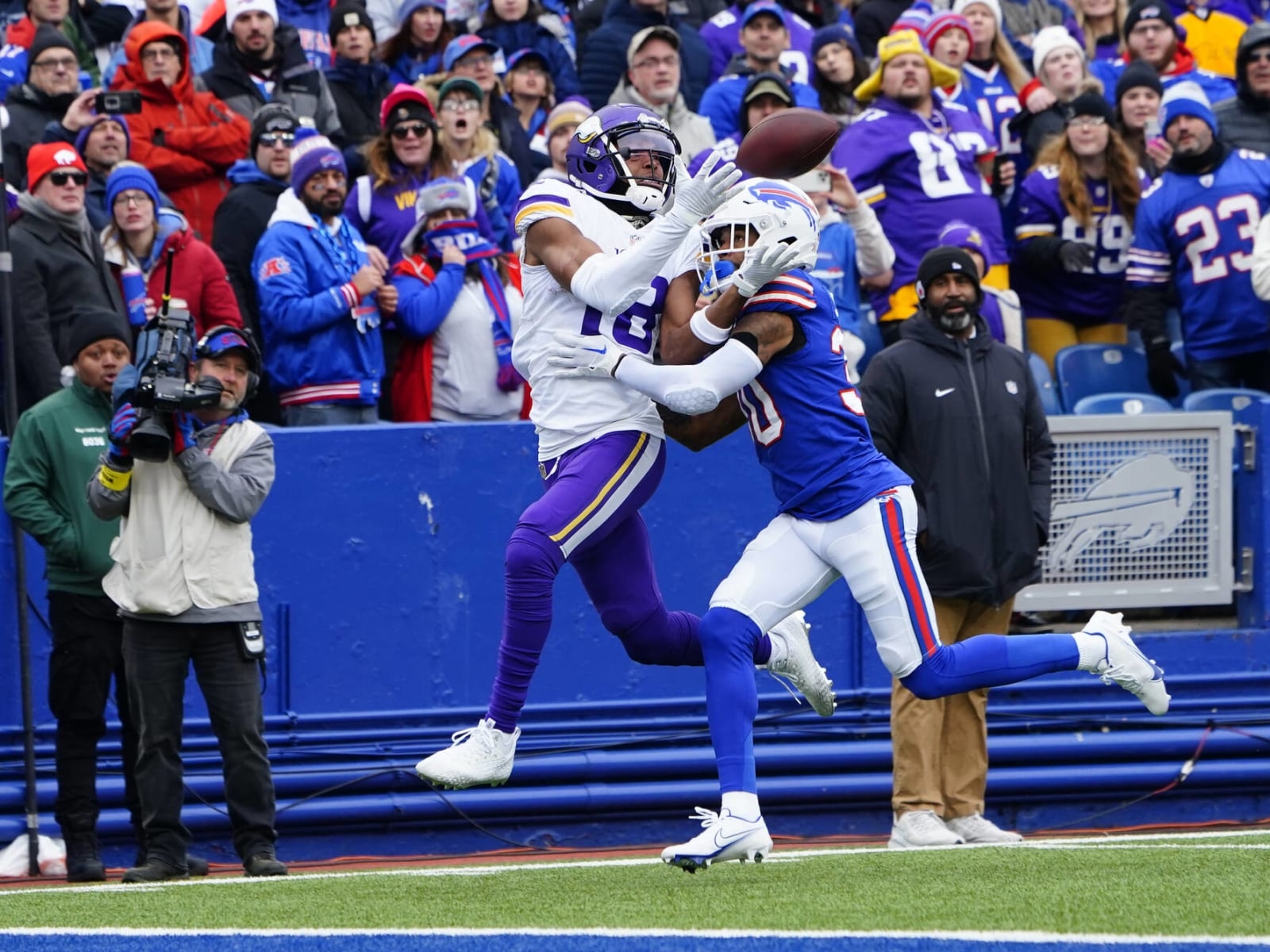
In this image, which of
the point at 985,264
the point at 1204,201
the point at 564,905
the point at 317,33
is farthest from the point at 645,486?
the point at 317,33

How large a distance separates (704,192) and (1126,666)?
71.7 inches

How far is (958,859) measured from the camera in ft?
19.3

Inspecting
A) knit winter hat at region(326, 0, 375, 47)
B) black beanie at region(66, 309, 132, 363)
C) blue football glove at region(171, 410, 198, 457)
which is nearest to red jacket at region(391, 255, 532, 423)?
black beanie at region(66, 309, 132, 363)

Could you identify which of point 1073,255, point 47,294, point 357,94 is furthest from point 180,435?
point 1073,255

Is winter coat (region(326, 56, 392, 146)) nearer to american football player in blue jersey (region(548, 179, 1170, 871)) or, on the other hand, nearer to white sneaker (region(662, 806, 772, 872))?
american football player in blue jersey (region(548, 179, 1170, 871))

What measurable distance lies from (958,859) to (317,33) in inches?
246

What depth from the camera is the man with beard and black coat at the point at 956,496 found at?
7.42m

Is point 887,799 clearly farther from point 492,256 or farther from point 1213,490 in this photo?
point 492,256

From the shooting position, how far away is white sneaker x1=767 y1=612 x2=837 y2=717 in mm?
5895

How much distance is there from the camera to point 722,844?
512 cm

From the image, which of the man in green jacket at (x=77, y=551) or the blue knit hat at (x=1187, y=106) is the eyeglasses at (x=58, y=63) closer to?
the man in green jacket at (x=77, y=551)

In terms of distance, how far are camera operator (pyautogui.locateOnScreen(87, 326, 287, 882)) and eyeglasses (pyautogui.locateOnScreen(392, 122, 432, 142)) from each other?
6.24 ft

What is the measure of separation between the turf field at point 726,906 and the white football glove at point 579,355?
138cm

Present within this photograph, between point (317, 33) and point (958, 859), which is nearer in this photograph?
point (958, 859)
